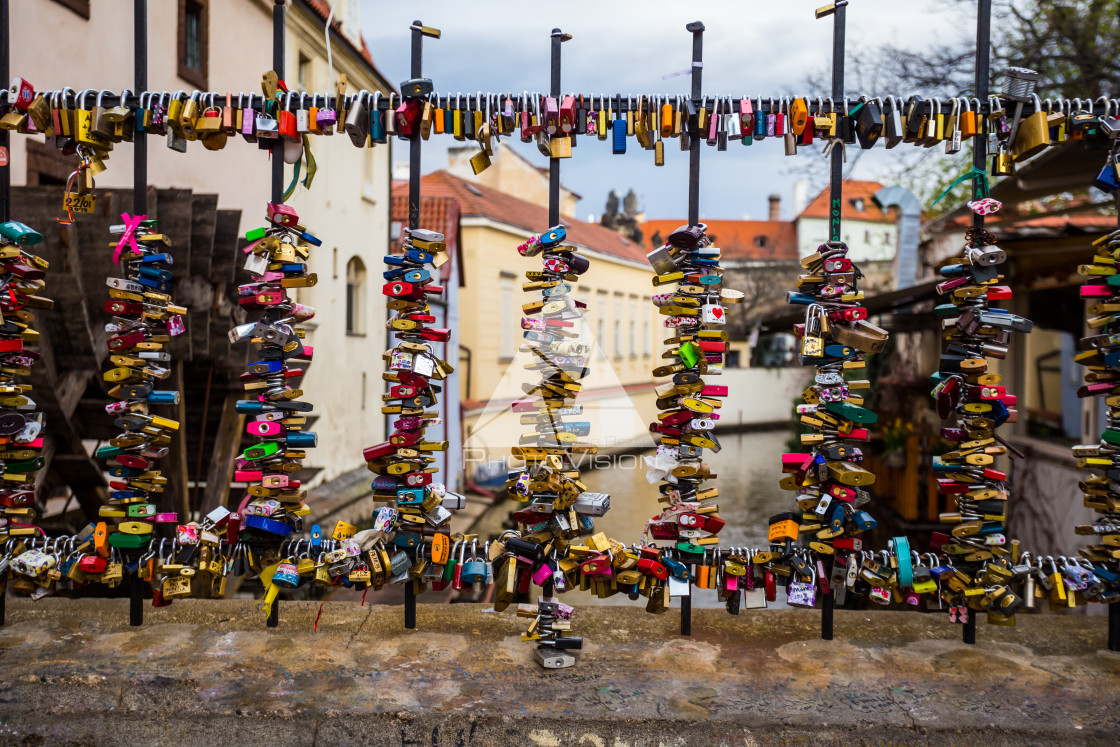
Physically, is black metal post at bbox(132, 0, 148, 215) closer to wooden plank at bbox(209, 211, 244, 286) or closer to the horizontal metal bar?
the horizontal metal bar

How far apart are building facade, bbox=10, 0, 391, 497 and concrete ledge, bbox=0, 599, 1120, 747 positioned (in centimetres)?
278

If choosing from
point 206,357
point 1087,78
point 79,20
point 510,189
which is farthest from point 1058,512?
point 510,189

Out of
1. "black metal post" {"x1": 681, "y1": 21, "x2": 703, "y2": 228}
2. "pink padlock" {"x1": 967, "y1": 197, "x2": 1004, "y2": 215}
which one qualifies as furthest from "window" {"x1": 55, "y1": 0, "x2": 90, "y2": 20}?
"pink padlock" {"x1": 967, "y1": 197, "x2": 1004, "y2": 215}

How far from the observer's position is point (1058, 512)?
775cm

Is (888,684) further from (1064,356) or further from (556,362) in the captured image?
(1064,356)

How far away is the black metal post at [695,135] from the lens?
3160 millimetres

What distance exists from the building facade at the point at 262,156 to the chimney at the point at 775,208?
4216 cm

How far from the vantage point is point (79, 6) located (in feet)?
24.1

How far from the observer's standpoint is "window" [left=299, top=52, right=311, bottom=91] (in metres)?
13.3

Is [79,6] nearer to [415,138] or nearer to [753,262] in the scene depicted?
[415,138]

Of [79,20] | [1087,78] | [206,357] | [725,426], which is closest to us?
[206,357]

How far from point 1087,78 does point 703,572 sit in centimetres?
813

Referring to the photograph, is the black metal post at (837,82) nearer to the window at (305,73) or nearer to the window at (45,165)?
the window at (45,165)

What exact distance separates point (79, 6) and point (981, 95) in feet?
24.7
